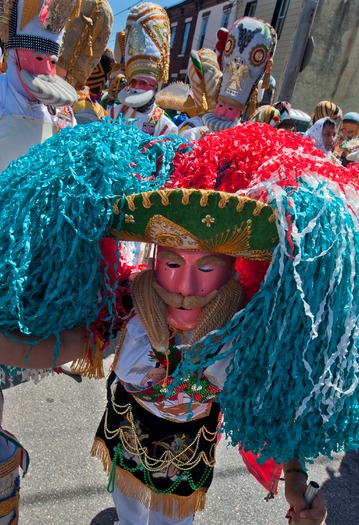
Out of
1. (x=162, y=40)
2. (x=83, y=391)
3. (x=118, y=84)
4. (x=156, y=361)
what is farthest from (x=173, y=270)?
(x=118, y=84)

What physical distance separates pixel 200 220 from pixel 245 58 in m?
3.09

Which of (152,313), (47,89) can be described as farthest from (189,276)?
(47,89)

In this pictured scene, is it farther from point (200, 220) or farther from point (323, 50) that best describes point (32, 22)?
point (323, 50)

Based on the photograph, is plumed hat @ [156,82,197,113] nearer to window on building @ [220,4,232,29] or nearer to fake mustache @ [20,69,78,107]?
fake mustache @ [20,69,78,107]

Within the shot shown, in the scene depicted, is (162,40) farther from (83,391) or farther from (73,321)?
(73,321)

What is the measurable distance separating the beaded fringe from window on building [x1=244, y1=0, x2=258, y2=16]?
16670 mm

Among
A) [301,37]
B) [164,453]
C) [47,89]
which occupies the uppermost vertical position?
[301,37]

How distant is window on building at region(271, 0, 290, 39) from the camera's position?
512 inches

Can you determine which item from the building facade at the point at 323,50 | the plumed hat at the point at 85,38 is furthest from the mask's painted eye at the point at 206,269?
the building facade at the point at 323,50

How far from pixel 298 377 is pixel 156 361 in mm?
447

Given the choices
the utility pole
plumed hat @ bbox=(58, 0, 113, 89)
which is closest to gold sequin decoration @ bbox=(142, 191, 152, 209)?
plumed hat @ bbox=(58, 0, 113, 89)

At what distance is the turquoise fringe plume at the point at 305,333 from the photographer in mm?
928

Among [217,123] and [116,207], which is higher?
[116,207]

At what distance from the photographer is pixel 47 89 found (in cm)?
214
